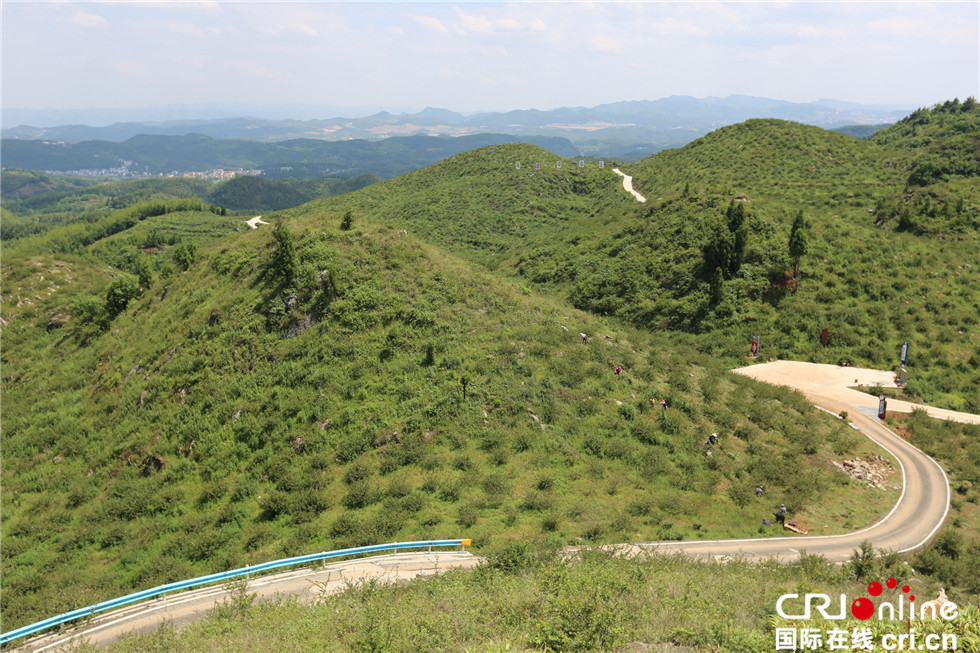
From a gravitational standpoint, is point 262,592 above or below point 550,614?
below

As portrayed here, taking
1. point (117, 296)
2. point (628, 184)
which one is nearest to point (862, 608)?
point (117, 296)

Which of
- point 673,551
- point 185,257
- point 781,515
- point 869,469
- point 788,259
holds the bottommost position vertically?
point 869,469

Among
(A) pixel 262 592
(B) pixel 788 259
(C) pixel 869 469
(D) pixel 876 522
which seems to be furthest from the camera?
(B) pixel 788 259

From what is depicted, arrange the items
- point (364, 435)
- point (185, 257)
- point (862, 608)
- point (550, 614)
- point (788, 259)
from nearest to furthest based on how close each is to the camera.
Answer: point (550, 614) → point (862, 608) → point (364, 435) → point (185, 257) → point (788, 259)

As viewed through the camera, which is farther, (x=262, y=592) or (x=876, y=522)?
(x=876, y=522)

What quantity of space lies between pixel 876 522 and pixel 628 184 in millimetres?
103320

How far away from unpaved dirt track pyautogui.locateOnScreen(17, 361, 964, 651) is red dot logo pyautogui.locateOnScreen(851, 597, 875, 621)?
5827 mm

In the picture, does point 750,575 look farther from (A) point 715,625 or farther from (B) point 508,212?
(B) point 508,212

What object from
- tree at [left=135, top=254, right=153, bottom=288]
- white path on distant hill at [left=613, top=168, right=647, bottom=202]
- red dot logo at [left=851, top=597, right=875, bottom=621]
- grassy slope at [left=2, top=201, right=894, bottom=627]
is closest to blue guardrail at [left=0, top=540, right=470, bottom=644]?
grassy slope at [left=2, top=201, right=894, bottom=627]

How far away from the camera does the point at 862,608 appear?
13.2 metres

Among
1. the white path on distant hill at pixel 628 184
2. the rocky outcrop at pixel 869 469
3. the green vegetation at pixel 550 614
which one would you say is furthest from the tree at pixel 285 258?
the white path on distant hill at pixel 628 184

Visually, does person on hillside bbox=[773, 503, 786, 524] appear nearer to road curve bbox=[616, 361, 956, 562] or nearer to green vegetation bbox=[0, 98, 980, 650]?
road curve bbox=[616, 361, 956, 562]

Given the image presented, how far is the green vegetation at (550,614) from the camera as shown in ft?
38.2

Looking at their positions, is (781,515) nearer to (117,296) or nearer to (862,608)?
(862,608)
